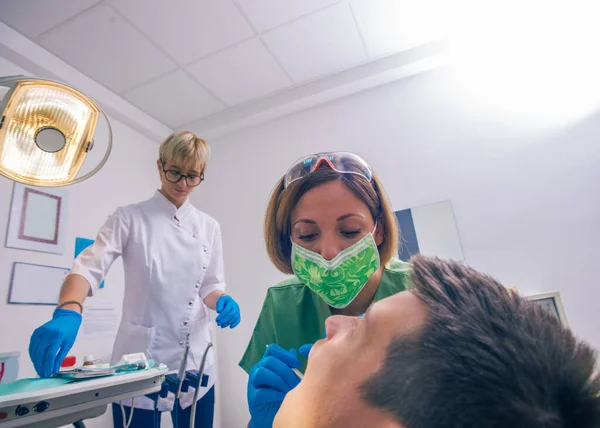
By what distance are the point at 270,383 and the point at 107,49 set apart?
2262mm

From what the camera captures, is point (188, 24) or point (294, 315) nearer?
point (294, 315)

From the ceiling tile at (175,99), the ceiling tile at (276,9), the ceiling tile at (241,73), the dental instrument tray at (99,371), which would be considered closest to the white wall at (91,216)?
the ceiling tile at (175,99)

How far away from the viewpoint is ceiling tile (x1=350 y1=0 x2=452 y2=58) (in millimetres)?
1974

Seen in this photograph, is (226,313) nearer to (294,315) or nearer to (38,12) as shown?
(294,315)

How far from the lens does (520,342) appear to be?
15.4 inches

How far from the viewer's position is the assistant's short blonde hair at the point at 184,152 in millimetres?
1438

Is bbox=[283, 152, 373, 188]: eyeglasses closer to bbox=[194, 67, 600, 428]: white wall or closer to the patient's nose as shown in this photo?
the patient's nose

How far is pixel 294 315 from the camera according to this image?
3.19ft

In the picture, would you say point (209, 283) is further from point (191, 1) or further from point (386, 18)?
point (386, 18)

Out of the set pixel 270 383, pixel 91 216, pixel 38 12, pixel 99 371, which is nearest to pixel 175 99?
pixel 38 12

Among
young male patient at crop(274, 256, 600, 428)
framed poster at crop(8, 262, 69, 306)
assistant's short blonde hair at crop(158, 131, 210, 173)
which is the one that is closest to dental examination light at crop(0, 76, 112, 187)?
assistant's short blonde hair at crop(158, 131, 210, 173)

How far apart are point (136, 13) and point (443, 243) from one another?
85.5 inches

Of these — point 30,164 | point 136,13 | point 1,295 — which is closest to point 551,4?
point 136,13

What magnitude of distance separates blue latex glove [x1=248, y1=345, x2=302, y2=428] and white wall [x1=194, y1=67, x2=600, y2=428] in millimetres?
1671
